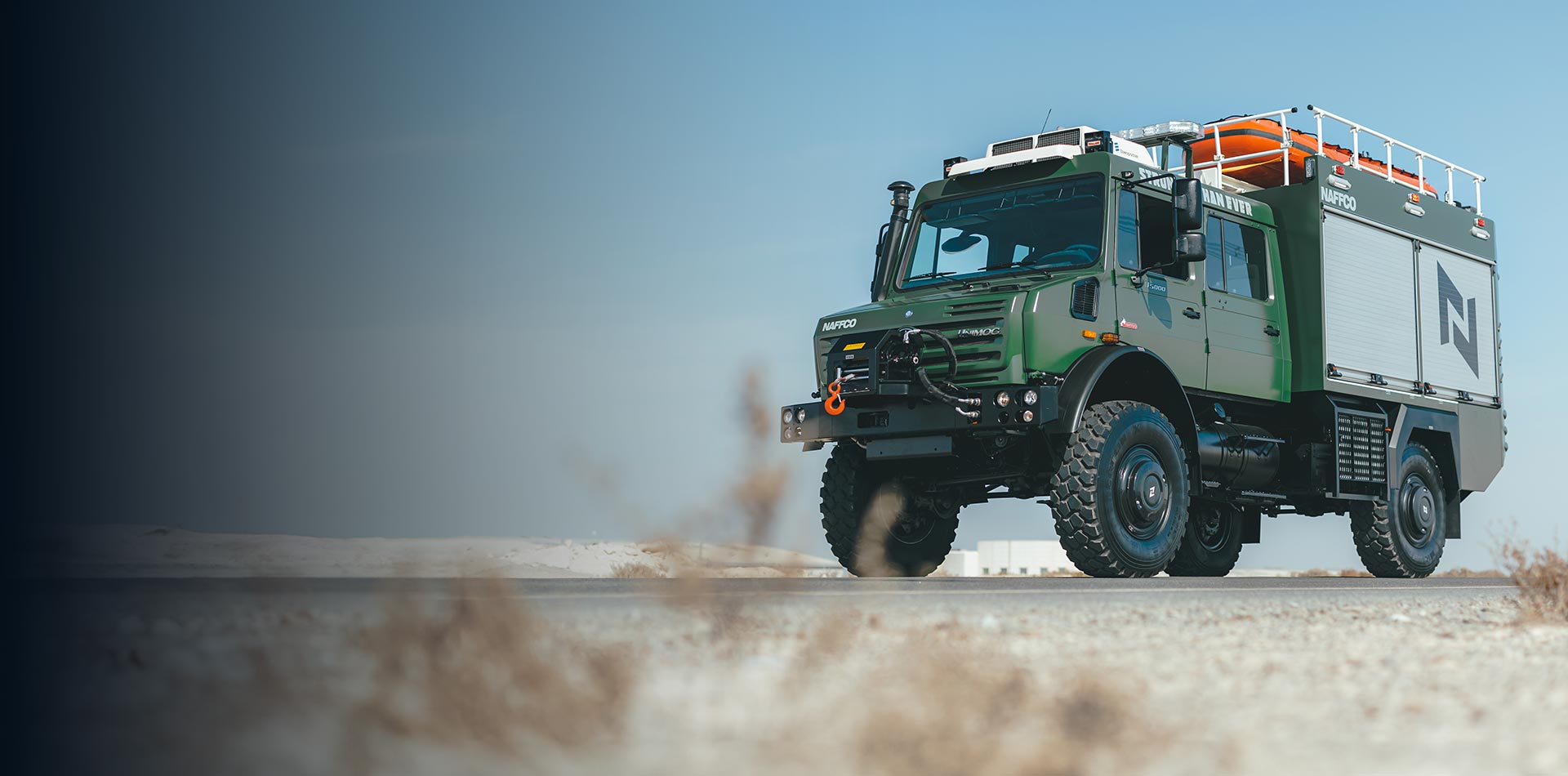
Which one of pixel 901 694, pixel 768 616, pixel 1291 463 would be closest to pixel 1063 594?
pixel 768 616

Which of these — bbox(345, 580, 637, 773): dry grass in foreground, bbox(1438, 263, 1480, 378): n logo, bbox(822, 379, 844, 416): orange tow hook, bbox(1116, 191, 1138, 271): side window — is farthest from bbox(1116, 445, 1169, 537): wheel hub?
bbox(345, 580, 637, 773): dry grass in foreground

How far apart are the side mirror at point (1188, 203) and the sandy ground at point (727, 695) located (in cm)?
568

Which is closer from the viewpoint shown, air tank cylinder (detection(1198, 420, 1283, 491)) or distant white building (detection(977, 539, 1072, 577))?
air tank cylinder (detection(1198, 420, 1283, 491))

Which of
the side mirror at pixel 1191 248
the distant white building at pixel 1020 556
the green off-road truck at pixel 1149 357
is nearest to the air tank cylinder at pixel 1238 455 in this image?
the green off-road truck at pixel 1149 357

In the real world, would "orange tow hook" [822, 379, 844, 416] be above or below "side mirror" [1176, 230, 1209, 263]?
below

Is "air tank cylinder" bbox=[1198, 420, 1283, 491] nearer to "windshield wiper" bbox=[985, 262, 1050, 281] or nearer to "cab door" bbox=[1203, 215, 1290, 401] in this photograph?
"cab door" bbox=[1203, 215, 1290, 401]

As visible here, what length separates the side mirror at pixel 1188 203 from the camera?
37.2 feet

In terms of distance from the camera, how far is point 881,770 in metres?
3.21

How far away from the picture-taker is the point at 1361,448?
14.2 meters

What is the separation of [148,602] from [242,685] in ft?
8.75

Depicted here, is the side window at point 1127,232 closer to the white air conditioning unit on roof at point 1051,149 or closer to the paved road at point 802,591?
the white air conditioning unit on roof at point 1051,149

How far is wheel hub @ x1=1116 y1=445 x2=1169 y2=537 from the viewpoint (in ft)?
37.0

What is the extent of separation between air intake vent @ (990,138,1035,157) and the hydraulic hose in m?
2.19

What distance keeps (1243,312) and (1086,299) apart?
97.1 inches
